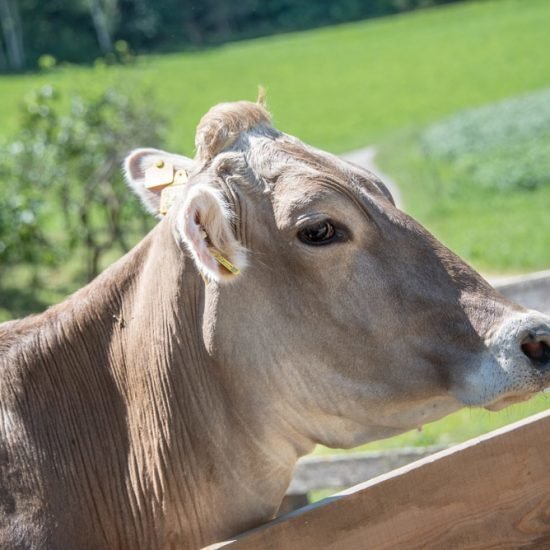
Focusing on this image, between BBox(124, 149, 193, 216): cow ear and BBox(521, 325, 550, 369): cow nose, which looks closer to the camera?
BBox(521, 325, 550, 369): cow nose

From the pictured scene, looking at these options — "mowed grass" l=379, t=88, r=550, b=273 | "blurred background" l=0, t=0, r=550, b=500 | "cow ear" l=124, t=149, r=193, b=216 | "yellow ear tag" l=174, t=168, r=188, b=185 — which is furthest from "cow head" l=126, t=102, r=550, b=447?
"mowed grass" l=379, t=88, r=550, b=273

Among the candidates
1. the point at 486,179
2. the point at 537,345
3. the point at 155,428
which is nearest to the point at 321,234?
the point at 537,345

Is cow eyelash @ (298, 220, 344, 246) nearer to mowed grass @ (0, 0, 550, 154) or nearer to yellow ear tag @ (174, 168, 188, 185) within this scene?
yellow ear tag @ (174, 168, 188, 185)

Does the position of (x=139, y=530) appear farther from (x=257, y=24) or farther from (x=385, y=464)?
(x=257, y=24)

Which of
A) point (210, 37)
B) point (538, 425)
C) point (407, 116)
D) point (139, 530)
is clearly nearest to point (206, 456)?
point (139, 530)

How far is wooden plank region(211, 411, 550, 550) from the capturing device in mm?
3680

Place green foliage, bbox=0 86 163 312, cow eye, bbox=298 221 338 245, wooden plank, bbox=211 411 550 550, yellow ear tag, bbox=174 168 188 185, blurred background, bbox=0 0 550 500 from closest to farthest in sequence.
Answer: wooden plank, bbox=211 411 550 550 → cow eye, bbox=298 221 338 245 → yellow ear tag, bbox=174 168 188 185 → green foliage, bbox=0 86 163 312 → blurred background, bbox=0 0 550 500

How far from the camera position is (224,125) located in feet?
13.9

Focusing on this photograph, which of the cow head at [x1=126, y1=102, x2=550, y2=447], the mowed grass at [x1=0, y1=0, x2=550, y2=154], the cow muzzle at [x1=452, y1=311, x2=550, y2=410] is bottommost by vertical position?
the cow muzzle at [x1=452, y1=311, x2=550, y2=410]

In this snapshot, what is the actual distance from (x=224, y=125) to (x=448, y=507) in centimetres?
177

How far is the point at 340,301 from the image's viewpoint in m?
3.98

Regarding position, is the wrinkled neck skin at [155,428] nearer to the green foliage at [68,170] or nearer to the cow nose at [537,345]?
the cow nose at [537,345]

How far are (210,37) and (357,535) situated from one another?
11677 centimetres

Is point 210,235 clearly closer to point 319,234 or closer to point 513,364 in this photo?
point 319,234
